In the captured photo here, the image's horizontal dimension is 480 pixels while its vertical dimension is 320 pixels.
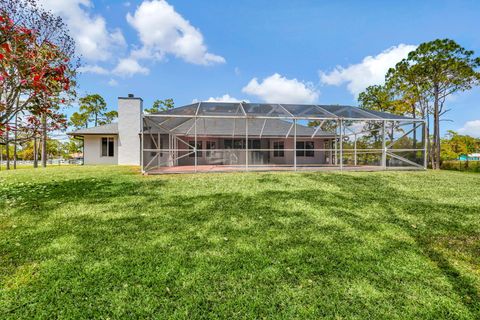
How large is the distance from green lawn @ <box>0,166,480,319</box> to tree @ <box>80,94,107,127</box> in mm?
28590

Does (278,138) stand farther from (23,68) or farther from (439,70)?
(23,68)

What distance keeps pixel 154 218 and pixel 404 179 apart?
949cm

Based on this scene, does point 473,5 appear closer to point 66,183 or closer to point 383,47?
point 383,47

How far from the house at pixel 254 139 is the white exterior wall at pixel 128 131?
77mm

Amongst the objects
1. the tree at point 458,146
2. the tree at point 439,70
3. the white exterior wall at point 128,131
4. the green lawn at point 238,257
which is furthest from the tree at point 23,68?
the tree at point 458,146

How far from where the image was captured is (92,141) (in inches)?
839

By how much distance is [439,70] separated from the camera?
18.4 metres

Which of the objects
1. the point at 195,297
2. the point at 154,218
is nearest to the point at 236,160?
the point at 154,218

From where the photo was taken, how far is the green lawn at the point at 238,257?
2498 mm

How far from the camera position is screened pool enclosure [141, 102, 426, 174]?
12.0 m

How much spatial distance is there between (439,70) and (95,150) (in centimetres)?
2759

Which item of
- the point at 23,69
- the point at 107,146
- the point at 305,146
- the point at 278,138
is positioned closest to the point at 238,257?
the point at 23,69

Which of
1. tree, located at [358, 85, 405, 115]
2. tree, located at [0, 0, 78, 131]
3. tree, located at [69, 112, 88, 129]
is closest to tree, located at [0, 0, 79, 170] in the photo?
tree, located at [0, 0, 78, 131]

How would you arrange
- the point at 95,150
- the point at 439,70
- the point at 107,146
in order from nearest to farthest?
the point at 439,70 → the point at 95,150 → the point at 107,146
